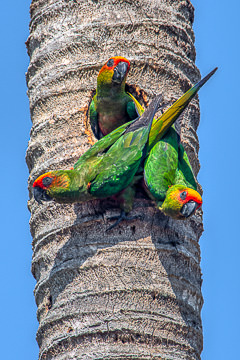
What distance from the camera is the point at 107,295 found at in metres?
2.80

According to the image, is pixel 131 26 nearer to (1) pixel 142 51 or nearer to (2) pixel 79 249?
(1) pixel 142 51

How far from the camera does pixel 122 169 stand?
3.05 meters

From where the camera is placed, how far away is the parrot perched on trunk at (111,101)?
3365mm

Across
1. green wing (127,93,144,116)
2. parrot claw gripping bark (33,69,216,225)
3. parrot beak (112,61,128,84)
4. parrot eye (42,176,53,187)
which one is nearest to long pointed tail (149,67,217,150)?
parrot claw gripping bark (33,69,216,225)

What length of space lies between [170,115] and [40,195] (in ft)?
2.70

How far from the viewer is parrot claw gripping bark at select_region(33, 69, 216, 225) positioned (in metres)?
3.05

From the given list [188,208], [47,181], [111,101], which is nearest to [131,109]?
[111,101]

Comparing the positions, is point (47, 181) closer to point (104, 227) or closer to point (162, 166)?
point (104, 227)

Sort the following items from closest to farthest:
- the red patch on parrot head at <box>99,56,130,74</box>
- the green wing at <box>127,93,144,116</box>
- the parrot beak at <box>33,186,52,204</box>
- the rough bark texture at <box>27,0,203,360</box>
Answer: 1. the rough bark texture at <box>27,0,203,360</box>
2. the parrot beak at <box>33,186,52,204</box>
3. the red patch on parrot head at <box>99,56,130,74</box>
4. the green wing at <box>127,93,144,116</box>

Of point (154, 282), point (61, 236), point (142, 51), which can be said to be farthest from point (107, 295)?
point (142, 51)

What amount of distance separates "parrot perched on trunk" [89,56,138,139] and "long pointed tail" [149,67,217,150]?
0.35m

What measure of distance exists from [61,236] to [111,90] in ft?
3.42

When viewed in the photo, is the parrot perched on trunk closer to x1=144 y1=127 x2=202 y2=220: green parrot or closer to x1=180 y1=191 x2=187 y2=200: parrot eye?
x1=144 y1=127 x2=202 y2=220: green parrot

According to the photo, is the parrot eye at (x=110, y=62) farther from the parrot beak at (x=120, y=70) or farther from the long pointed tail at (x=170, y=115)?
the long pointed tail at (x=170, y=115)
